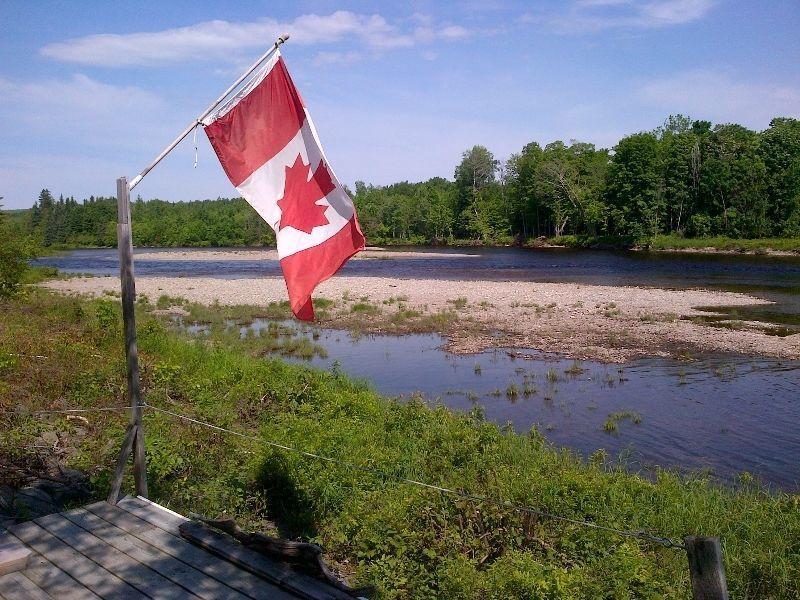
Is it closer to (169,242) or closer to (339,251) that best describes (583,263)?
(339,251)

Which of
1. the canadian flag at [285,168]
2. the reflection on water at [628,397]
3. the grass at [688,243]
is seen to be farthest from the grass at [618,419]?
the grass at [688,243]

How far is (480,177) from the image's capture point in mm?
126438

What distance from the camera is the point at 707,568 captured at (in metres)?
3.95

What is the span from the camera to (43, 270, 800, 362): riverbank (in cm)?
2402

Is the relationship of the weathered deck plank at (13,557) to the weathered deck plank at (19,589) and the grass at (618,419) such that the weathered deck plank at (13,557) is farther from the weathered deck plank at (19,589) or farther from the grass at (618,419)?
the grass at (618,419)

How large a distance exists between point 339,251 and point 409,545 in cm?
344

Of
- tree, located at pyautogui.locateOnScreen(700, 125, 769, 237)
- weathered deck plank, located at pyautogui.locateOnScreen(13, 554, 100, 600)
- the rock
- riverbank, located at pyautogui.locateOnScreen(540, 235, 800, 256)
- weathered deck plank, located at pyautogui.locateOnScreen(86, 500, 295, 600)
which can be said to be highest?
tree, located at pyautogui.locateOnScreen(700, 125, 769, 237)

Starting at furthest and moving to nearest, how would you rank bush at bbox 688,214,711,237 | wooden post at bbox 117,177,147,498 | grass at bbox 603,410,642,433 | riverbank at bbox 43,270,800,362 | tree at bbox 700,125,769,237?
bush at bbox 688,214,711,237 < tree at bbox 700,125,769,237 < riverbank at bbox 43,270,800,362 < grass at bbox 603,410,642,433 < wooden post at bbox 117,177,147,498

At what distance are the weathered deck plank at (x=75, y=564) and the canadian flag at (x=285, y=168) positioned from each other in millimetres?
2804

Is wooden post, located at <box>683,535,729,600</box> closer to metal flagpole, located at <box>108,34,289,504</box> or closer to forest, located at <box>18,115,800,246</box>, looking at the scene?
metal flagpole, located at <box>108,34,289,504</box>

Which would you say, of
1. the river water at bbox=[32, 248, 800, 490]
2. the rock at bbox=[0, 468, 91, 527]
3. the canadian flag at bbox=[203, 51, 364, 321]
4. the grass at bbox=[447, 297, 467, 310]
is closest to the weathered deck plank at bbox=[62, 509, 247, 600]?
the rock at bbox=[0, 468, 91, 527]

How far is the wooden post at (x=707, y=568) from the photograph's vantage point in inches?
154

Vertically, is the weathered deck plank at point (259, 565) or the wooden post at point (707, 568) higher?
the wooden post at point (707, 568)

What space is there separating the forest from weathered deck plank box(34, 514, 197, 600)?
1969 inches
